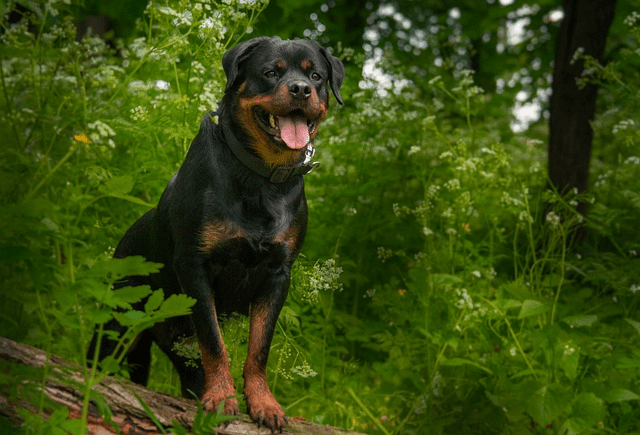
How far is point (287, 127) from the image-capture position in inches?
144

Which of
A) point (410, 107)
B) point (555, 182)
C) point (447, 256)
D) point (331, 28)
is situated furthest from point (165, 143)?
point (331, 28)

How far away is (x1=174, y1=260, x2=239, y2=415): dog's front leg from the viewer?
351cm

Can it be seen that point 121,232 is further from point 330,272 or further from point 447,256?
point 447,256

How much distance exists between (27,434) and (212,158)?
141 centimetres

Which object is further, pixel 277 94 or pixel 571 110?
pixel 571 110

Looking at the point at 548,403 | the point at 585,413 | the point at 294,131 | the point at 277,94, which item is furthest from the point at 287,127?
the point at 585,413

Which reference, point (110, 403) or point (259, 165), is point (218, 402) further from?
point (259, 165)

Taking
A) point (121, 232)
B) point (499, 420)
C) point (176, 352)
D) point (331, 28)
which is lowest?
point (499, 420)

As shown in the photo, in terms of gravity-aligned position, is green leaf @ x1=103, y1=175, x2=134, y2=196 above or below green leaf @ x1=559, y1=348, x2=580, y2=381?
above

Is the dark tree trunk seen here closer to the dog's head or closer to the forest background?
the forest background

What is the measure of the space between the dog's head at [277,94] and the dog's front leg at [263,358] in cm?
56

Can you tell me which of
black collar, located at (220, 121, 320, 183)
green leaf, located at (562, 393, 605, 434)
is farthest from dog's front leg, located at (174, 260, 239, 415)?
green leaf, located at (562, 393, 605, 434)

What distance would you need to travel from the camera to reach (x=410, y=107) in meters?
8.23

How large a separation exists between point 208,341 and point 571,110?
17.6 feet
